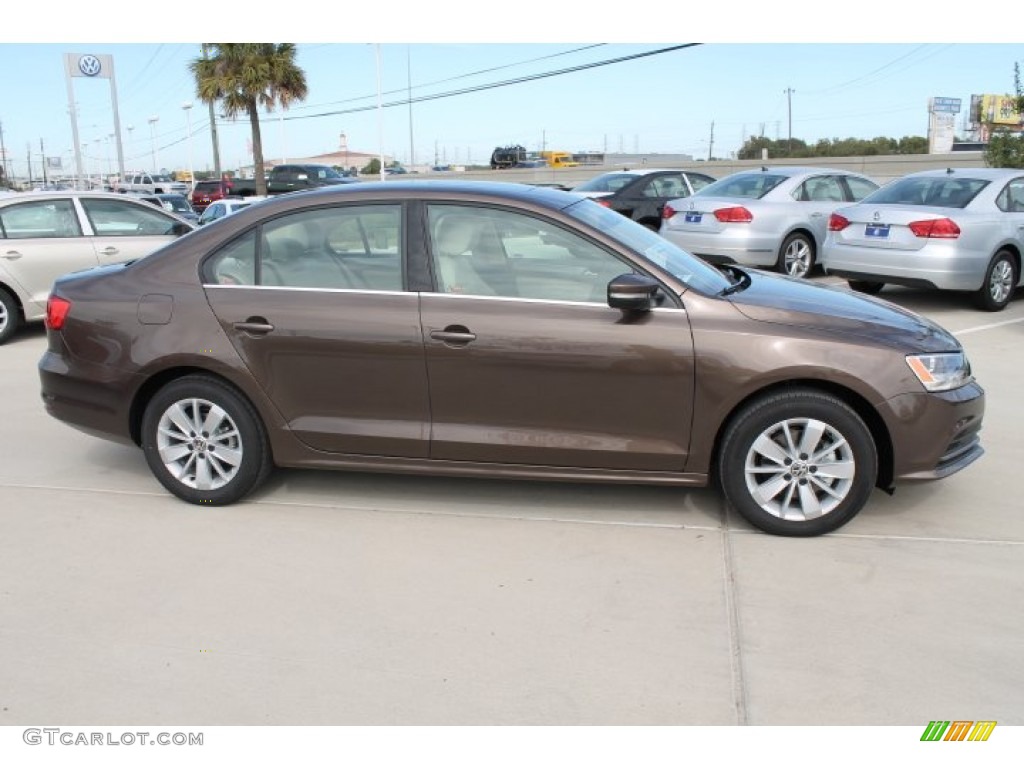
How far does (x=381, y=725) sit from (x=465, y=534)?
1.46m

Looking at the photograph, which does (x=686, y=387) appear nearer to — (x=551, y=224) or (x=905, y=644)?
(x=551, y=224)

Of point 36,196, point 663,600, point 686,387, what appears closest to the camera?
point 663,600

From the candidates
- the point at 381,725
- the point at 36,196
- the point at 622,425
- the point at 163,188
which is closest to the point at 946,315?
the point at 622,425

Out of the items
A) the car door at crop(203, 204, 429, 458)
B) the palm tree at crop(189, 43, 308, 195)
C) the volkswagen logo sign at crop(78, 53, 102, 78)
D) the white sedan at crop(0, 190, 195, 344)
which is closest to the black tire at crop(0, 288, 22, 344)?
the white sedan at crop(0, 190, 195, 344)

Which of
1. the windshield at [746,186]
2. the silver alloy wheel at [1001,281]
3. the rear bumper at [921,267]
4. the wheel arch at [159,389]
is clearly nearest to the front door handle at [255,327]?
the wheel arch at [159,389]

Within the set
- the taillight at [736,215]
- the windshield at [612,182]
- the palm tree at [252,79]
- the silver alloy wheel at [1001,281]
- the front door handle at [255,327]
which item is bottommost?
the silver alloy wheel at [1001,281]

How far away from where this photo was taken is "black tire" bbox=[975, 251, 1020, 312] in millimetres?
→ 9312

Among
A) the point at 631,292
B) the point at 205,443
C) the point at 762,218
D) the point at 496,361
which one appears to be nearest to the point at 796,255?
the point at 762,218

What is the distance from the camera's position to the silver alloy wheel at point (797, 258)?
36.8 feet

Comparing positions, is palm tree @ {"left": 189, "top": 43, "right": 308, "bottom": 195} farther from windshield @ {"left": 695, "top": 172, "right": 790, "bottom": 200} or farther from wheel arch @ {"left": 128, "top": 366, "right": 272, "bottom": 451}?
wheel arch @ {"left": 128, "top": 366, "right": 272, "bottom": 451}

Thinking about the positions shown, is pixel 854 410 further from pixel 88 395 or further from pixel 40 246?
pixel 40 246

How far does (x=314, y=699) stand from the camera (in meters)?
2.99

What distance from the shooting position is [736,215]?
35.6 ft

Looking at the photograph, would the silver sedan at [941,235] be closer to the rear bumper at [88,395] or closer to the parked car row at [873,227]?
the parked car row at [873,227]
